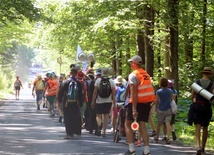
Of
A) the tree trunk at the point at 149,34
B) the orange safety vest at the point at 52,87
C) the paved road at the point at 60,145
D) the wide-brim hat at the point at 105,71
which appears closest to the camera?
the paved road at the point at 60,145

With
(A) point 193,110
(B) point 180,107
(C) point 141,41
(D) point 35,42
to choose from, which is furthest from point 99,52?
(A) point 193,110

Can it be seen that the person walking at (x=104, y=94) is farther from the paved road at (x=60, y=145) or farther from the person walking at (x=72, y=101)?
the paved road at (x=60, y=145)

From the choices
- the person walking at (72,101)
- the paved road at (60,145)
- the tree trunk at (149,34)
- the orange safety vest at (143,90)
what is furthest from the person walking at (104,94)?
the tree trunk at (149,34)

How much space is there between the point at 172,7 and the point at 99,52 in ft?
73.4

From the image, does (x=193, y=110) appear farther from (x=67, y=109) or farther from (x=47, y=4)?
(x=47, y=4)

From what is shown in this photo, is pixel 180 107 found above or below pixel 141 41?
below

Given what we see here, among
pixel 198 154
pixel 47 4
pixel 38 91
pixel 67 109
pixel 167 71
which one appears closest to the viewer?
pixel 198 154

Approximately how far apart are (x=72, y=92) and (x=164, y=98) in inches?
96.4

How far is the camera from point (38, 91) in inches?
1089

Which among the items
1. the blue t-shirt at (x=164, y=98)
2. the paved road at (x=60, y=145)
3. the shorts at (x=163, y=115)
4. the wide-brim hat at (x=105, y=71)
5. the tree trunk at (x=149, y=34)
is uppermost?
the tree trunk at (x=149, y=34)

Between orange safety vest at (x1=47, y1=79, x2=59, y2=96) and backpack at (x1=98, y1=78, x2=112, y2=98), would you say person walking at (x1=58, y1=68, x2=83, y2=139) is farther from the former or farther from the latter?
orange safety vest at (x1=47, y1=79, x2=59, y2=96)

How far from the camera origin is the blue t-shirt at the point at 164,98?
45.1 feet

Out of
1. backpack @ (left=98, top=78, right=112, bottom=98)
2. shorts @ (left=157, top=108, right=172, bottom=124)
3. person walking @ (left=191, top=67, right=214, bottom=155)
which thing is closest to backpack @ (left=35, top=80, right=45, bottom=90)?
backpack @ (left=98, top=78, right=112, bottom=98)

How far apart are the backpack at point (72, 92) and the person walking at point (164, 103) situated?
7.23ft
